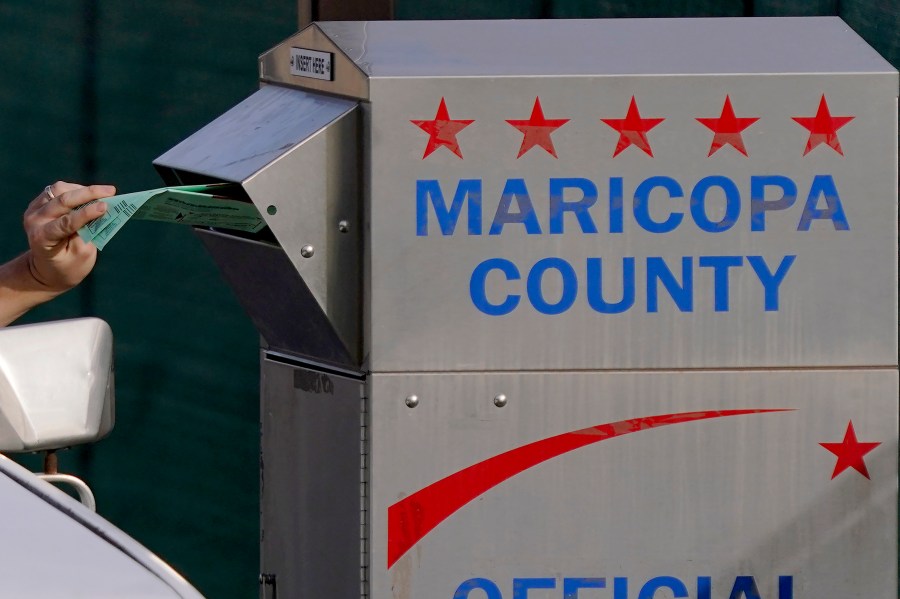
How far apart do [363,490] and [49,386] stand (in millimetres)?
768

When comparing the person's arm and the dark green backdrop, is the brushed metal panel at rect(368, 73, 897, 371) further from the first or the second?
the dark green backdrop

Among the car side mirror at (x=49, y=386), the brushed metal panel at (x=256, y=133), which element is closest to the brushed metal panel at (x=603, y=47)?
the brushed metal panel at (x=256, y=133)

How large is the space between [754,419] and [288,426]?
106 cm

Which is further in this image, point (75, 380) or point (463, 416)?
point (463, 416)

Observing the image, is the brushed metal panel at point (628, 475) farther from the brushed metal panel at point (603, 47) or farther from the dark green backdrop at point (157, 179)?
the dark green backdrop at point (157, 179)

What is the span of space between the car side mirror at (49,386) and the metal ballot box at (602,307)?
524mm

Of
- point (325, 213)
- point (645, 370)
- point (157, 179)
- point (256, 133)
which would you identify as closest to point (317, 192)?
point (325, 213)

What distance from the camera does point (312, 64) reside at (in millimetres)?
3322

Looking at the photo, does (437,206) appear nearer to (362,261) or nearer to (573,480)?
(362,261)

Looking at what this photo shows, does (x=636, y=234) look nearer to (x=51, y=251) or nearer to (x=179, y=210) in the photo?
(x=179, y=210)

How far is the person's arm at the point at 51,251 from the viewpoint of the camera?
316cm

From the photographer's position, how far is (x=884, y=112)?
315 cm

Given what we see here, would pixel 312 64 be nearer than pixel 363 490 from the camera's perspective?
No

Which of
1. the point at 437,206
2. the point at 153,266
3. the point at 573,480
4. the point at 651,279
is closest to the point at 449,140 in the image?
the point at 437,206
